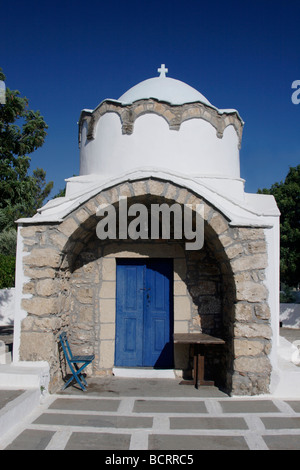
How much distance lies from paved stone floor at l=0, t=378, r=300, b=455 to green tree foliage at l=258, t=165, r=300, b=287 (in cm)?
1002

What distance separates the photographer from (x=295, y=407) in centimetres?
460

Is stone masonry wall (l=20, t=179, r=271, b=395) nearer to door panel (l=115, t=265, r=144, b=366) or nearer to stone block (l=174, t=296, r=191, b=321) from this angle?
stone block (l=174, t=296, r=191, b=321)

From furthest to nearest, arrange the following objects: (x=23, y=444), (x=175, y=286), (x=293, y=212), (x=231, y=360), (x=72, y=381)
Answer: (x=293, y=212), (x=175, y=286), (x=72, y=381), (x=231, y=360), (x=23, y=444)

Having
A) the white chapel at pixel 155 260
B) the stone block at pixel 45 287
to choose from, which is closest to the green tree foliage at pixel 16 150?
the white chapel at pixel 155 260

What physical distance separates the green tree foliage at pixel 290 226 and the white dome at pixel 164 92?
8794mm

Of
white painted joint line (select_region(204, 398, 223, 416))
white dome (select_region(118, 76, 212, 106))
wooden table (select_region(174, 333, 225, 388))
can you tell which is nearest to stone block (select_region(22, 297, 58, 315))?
wooden table (select_region(174, 333, 225, 388))

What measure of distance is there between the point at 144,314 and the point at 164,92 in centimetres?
380

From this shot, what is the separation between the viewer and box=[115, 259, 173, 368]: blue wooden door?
612 cm

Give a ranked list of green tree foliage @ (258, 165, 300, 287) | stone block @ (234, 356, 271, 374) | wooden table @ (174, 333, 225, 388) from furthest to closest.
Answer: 1. green tree foliage @ (258, 165, 300, 287)
2. wooden table @ (174, 333, 225, 388)
3. stone block @ (234, 356, 271, 374)

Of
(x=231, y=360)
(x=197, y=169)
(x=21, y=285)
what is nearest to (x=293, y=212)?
(x=197, y=169)

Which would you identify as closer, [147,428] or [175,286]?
[147,428]

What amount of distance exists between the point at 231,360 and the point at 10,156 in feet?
17.3

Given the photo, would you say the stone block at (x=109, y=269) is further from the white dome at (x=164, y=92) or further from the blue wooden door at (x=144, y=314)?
the white dome at (x=164, y=92)

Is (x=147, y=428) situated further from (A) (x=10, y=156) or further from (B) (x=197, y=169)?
(A) (x=10, y=156)
